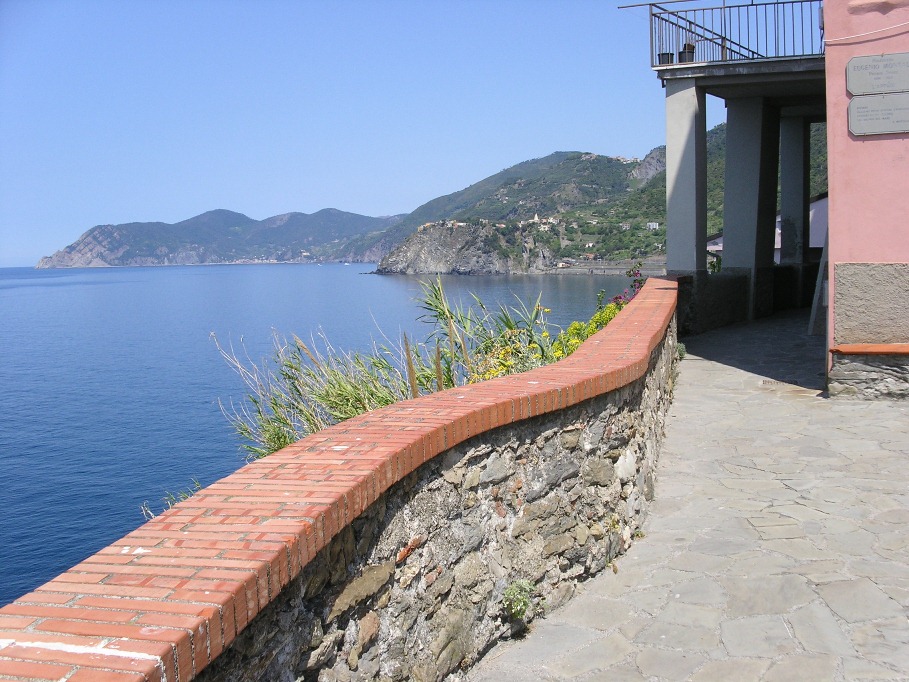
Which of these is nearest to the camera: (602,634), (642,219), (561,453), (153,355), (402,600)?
(402,600)

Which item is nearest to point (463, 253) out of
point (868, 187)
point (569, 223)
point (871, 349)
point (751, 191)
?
point (569, 223)

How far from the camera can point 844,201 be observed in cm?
818

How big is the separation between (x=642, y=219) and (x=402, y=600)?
9882 centimetres

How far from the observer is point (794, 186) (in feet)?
58.5

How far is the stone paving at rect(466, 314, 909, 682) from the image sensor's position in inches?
143

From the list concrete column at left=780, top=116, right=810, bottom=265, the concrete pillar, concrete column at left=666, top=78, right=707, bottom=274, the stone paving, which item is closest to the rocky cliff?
concrete column at left=780, top=116, right=810, bottom=265

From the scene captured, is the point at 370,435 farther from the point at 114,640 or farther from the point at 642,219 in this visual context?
the point at 642,219

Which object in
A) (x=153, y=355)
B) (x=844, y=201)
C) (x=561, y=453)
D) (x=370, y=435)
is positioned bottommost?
(x=153, y=355)

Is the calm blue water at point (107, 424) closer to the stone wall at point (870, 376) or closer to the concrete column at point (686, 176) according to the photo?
the concrete column at point (686, 176)

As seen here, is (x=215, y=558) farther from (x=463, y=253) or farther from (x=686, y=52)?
(x=463, y=253)

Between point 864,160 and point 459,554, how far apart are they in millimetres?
6501

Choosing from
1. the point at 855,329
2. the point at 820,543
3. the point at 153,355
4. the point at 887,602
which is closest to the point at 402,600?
the point at 887,602

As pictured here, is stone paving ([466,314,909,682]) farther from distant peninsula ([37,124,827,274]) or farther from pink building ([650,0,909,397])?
distant peninsula ([37,124,827,274])

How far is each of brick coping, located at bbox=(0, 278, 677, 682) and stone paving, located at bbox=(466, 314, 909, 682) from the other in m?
1.13
